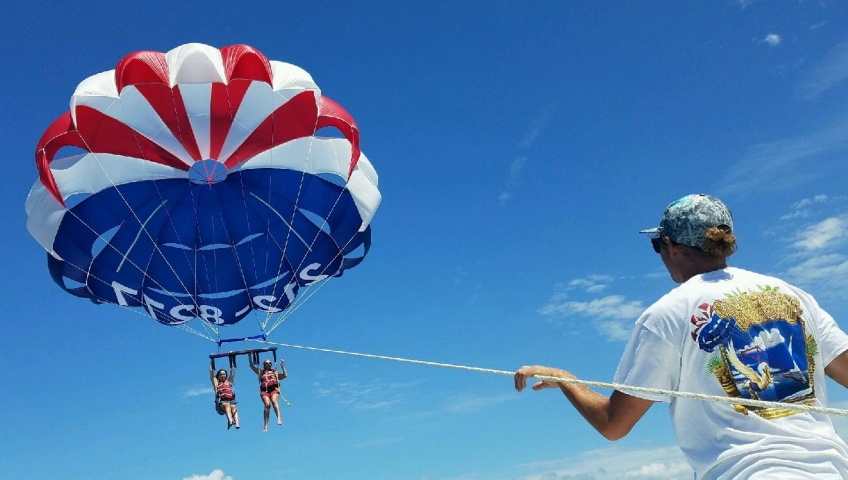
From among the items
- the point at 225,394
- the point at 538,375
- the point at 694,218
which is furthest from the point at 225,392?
the point at 694,218

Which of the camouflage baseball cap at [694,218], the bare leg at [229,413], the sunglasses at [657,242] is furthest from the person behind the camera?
the bare leg at [229,413]

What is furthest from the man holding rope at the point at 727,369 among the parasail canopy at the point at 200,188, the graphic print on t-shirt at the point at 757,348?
the parasail canopy at the point at 200,188

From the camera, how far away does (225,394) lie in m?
12.4

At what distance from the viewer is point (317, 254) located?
13.3 m

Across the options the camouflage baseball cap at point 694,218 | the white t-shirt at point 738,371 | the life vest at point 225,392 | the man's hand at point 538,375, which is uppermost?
the life vest at point 225,392

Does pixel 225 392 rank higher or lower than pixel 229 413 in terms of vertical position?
higher

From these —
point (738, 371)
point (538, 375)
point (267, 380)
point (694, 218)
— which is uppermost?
point (267, 380)

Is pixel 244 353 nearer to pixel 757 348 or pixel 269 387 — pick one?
pixel 269 387

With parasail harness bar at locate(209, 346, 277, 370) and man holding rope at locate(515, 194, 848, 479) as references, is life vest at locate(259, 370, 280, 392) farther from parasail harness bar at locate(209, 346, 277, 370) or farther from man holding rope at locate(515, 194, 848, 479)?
man holding rope at locate(515, 194, 848, 479)

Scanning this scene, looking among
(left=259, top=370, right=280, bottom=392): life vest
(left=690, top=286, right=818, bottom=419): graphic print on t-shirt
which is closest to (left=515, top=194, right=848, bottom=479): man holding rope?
(left=690, top=286, right=818, bottom=419): graphic print on t-shirt

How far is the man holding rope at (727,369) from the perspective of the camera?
183 cm

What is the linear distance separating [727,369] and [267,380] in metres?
11.8

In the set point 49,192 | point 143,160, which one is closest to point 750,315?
point 143,160

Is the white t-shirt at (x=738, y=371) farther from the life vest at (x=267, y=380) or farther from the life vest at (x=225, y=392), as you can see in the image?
the life vest at (x=267, y=380)
